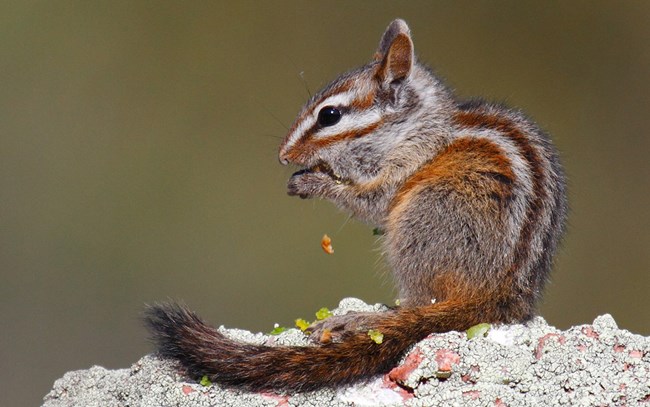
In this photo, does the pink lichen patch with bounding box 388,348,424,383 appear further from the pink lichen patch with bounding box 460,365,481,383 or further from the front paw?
the front paw

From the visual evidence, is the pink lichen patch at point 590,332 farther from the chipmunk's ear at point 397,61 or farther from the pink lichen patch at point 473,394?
the chipmunk's ear at point 397,61

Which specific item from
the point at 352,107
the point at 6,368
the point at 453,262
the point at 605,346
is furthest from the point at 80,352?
the point at 605,346

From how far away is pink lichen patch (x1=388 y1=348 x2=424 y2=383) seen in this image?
12.5 ft

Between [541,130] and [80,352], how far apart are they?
4.88 m

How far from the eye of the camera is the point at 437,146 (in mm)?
4895

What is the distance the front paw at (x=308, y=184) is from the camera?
5297 millimetres

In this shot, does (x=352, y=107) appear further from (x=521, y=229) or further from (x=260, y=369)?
(x=260, y=369)

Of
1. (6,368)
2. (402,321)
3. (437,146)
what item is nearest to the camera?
(402,321)

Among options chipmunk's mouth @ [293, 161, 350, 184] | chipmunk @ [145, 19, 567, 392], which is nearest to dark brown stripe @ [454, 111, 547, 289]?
chipmunk @ [145, 19, 567, 392]

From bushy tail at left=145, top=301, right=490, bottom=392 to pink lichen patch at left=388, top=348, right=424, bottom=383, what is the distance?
9 cm

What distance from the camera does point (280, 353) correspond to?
3.97 m

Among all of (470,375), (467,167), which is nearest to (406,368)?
(470,375)

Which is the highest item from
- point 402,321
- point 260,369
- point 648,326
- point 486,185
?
point 648,326

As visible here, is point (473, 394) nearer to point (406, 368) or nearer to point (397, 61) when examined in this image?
point (406, 368)
